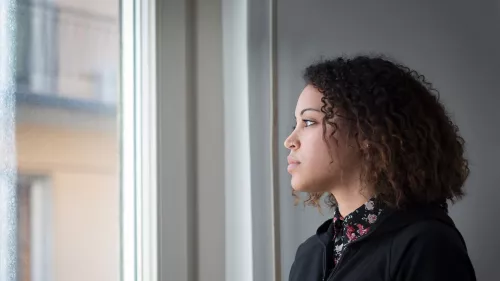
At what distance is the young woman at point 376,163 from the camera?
1241mm

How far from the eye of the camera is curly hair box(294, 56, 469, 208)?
1280 millimetres

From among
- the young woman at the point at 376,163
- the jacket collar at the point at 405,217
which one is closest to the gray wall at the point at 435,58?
the young woman at the point at 376,163

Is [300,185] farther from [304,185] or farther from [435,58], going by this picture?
[435,58]

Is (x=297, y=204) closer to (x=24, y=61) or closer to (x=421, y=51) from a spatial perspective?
(x=421, y=51)

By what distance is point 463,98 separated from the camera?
1.61 m

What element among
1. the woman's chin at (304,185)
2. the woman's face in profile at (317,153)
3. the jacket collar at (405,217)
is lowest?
the jacket collar at (405,217)

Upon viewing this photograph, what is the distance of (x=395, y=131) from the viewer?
4.21ft

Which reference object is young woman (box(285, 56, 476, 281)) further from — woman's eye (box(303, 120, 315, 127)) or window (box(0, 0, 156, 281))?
window (box(0, 0, 156, 281))

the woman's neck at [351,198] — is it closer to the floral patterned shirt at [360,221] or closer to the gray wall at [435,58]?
the floral patterned shirt at [360,221]

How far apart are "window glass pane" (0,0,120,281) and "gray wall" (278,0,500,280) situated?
16.0 inches

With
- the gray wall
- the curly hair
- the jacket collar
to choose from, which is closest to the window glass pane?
the gray wall

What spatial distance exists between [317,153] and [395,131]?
5.8 inches

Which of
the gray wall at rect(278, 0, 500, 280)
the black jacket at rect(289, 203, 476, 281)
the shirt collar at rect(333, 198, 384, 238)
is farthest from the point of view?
the gray wall at rect(278, 0, 500, 280)

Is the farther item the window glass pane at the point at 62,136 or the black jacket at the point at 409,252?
the window glass pane at the point at 62,136
